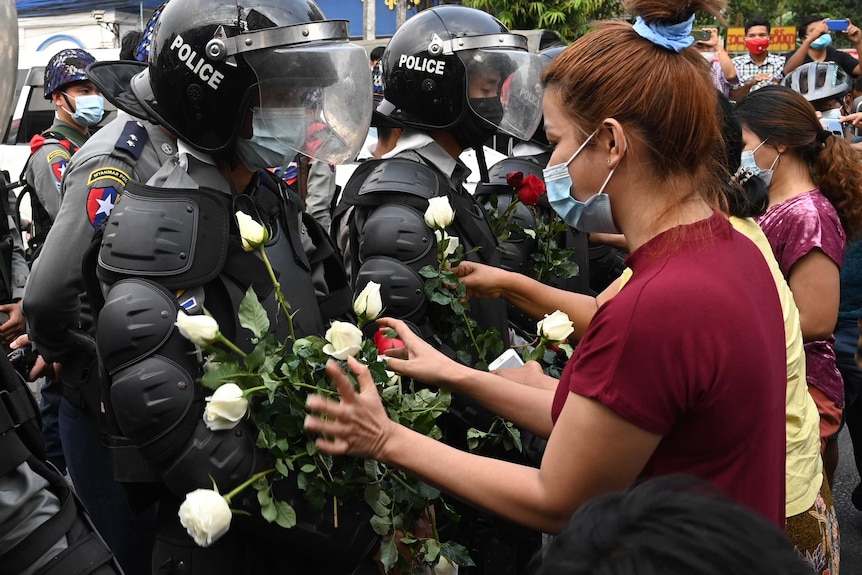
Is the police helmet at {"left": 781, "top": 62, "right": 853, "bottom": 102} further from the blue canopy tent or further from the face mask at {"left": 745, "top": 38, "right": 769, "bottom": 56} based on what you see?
the blue canopy tent

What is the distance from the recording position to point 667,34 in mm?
1827

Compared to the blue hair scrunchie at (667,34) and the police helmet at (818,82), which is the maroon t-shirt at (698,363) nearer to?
the blue hair scrunchie at (667,34)

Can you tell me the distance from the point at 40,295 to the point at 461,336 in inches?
56.3

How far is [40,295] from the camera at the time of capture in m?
3.06

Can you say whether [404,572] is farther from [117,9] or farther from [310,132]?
[117,9]

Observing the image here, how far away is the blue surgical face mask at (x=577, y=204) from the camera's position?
1.91 meters

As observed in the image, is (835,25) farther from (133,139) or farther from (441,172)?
(133,139)

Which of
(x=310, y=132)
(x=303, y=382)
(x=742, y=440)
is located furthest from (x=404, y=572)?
(x=310, y=132)

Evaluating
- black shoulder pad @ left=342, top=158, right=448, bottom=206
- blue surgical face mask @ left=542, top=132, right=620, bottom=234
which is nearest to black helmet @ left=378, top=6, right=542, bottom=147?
black shoulder pad @ left=342, top=158, right=448, bottom=206

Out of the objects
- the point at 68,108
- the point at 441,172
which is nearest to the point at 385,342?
the point at 441,172

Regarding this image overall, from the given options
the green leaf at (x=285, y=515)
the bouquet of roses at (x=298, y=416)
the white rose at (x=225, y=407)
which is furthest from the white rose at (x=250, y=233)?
the green leaf at (x=285, y=515)

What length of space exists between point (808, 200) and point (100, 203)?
268cm

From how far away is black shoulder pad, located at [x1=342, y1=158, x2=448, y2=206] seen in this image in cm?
303

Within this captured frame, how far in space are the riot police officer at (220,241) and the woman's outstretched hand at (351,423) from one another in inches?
11.0
